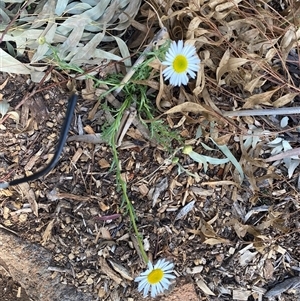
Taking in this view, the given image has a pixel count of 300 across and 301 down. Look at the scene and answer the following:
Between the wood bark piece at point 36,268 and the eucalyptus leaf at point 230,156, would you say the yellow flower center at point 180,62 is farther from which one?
the wood bark piece at point 36,268

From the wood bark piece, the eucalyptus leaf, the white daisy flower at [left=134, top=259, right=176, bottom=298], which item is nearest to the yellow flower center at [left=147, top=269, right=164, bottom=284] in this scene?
the white daisy flower at [left=134, top=259, right=176, bottom=298]

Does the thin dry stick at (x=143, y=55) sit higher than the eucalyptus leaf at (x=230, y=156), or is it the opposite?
the thin dry stick at (x=143, y=55)

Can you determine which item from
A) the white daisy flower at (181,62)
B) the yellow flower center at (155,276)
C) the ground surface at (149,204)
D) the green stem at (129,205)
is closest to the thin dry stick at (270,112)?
the ground surface at (149,204)

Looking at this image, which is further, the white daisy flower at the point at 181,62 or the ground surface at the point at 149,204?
the ground surface at the point at 149,204

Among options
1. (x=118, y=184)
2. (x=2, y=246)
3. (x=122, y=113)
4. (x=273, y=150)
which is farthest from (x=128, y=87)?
(x=2, y=246)

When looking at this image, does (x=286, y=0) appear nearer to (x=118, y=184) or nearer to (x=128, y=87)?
(x=128, y=87)

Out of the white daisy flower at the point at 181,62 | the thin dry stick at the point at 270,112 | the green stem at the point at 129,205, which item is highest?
the white daisy flower at the point at 181,62
